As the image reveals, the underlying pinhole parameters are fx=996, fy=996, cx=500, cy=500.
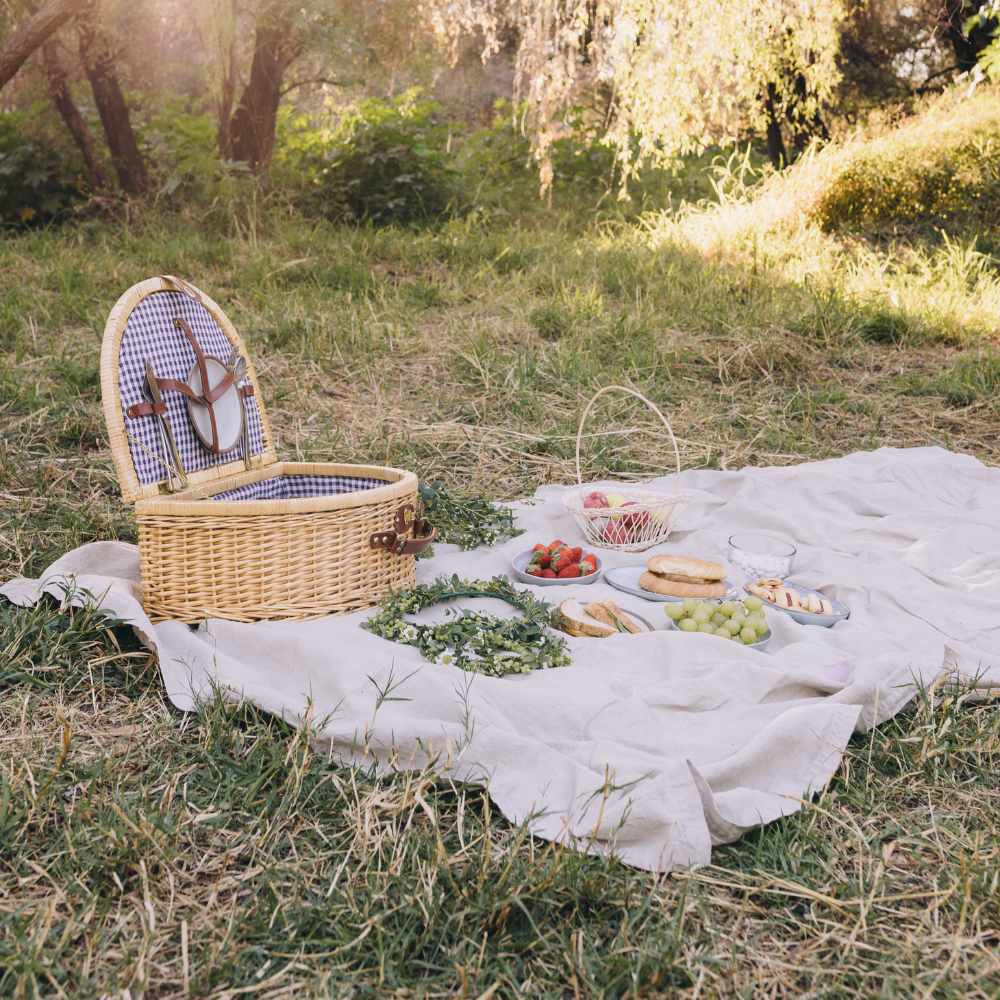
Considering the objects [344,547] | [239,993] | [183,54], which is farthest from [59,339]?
[183,54]

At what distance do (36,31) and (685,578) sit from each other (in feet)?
11.6

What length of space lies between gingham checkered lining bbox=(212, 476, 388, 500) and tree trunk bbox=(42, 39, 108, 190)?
17.5 feet

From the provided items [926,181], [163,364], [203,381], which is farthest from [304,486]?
[926,181]

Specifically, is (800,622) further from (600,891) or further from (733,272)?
(733,272)

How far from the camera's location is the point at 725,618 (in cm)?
265

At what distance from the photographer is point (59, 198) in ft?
23.8

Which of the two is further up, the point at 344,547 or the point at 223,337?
the point at 223,337

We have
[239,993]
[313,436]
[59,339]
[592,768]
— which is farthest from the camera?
[59,339]

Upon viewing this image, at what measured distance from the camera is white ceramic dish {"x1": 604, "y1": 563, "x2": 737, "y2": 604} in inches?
114

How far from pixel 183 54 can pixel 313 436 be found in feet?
20.8

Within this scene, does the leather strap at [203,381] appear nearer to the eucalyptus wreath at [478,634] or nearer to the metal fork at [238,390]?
the metal fork at [238,390]

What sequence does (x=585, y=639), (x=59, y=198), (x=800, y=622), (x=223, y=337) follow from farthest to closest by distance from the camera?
(x=59, y=198), (x=223, y=337), (x=800, y=622), (x=585, y=639)

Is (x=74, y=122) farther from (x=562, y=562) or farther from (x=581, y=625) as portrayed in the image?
(x=581, y=625)

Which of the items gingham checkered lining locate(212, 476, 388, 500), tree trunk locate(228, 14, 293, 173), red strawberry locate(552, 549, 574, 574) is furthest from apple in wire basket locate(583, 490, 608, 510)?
tree trunk locate(228, 14, 293, 173)
